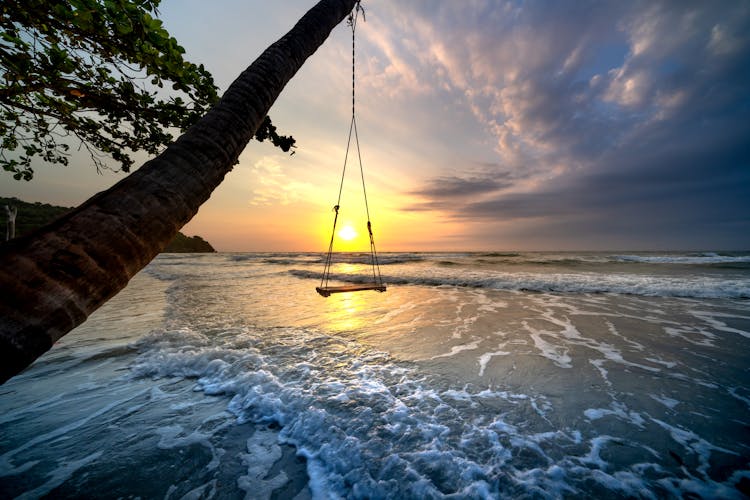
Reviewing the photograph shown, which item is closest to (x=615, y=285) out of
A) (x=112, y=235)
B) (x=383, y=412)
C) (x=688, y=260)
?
(x=383, y=412)

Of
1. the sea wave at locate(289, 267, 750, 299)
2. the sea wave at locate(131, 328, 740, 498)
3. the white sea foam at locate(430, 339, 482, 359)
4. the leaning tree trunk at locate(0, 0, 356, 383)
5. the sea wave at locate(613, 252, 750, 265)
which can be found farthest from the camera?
the sea wave at locate(613, 252, 750, 265)

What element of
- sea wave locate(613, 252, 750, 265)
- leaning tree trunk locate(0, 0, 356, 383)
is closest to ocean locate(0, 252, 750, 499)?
leaning tree trunk locate(0, 0, 356, 383)

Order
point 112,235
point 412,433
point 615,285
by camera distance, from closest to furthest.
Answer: point 112,235 < point 412,433 < point 615,285

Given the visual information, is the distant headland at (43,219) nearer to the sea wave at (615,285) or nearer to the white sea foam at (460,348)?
the sea wave at (615,285)

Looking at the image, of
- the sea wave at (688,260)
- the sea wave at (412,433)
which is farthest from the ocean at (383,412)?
the sea wave at (688,260)

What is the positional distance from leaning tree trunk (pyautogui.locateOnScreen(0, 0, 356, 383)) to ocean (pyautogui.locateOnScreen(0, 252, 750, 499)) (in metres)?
2.84

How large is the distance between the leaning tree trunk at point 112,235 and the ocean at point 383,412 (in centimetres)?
284

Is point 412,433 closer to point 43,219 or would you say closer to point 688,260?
point 688,260

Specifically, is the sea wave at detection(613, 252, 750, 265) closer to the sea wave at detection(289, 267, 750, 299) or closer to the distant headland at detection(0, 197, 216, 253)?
the sea wave at detection(289, 267, 750, 299)

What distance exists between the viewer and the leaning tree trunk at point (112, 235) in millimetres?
1049

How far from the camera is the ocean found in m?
3.04

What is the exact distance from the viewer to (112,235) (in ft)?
4.47

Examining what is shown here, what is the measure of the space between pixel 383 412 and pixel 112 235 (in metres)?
3.94

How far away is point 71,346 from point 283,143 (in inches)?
290
